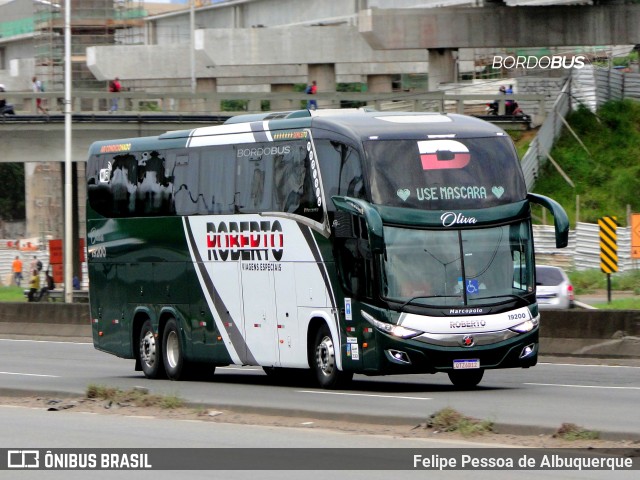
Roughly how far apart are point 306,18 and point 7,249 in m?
22.9

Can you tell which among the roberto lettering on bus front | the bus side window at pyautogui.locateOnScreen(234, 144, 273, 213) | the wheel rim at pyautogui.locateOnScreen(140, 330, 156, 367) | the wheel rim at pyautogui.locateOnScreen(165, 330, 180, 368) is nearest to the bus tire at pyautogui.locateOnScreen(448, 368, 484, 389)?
the roberto lettering on bus front

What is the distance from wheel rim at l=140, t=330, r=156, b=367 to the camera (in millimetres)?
24656

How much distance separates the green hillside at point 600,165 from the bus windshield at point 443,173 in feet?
107

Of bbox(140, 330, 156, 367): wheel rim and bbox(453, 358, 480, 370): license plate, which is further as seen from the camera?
bbox(140, 330, 156, 367): wheel rim

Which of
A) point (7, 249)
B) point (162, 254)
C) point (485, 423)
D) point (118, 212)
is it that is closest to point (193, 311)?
point (162, 254)

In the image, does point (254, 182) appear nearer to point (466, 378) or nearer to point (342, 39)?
point (466, 378)

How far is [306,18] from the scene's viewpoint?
78.3 m

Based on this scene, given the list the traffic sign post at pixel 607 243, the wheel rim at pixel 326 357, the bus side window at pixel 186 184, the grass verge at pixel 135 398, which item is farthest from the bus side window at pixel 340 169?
the traffic sign post at pixel 607 243

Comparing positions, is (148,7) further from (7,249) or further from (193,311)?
(193,311)

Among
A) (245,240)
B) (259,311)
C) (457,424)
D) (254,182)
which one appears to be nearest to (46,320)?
(245,240)

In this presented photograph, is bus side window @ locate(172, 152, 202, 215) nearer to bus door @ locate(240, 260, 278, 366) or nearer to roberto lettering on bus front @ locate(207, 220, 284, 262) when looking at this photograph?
roberto lettering on bus front @ locate(207, 220, 284, 262)

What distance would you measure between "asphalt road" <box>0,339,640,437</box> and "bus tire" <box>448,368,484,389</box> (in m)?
0.19

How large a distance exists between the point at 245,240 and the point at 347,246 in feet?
9.31

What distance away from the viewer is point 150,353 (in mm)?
24734
